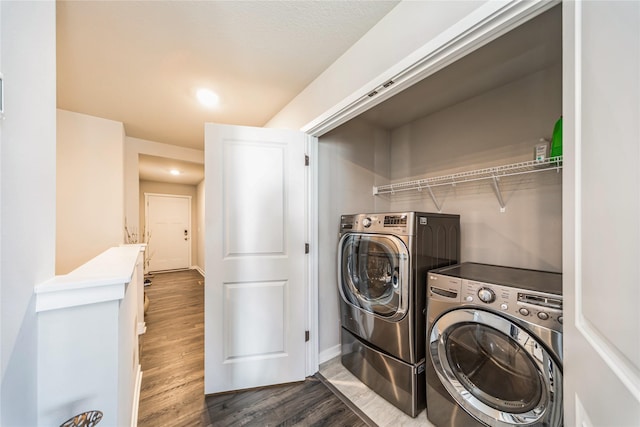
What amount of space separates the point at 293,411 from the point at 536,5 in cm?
229

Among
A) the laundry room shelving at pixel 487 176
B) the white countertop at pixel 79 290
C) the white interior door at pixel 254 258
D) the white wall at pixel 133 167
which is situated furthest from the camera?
the white wall at pixel 133 167

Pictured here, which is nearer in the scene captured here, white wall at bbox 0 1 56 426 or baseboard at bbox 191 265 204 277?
white wall at bbox 0 1 56 426

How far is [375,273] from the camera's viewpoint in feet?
5.85

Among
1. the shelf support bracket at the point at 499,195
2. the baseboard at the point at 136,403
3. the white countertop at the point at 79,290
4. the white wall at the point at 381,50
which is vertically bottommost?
the baseboard at the point at 136,403

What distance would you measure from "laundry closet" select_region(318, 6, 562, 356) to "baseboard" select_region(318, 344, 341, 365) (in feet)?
0.17

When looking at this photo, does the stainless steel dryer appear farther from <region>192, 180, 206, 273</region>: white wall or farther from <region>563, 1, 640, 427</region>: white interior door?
<region>192, 180, 206, 273</region>: white wall

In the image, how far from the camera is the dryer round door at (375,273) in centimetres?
154

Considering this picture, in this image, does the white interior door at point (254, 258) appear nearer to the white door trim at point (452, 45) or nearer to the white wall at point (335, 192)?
the white wall at point (335, 192)

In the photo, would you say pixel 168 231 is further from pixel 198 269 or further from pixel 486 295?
pixel 486 295

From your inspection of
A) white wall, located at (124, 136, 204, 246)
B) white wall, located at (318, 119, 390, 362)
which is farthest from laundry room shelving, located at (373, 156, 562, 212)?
white wall, located at (124, 136, 204, 246)

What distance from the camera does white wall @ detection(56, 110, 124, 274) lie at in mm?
2449

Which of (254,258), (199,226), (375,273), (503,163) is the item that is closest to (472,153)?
(503,163)

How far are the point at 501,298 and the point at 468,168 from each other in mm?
1280

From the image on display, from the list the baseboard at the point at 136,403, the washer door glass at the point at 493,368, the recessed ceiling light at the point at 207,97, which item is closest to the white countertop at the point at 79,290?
the baseboard at the point at 136,403
